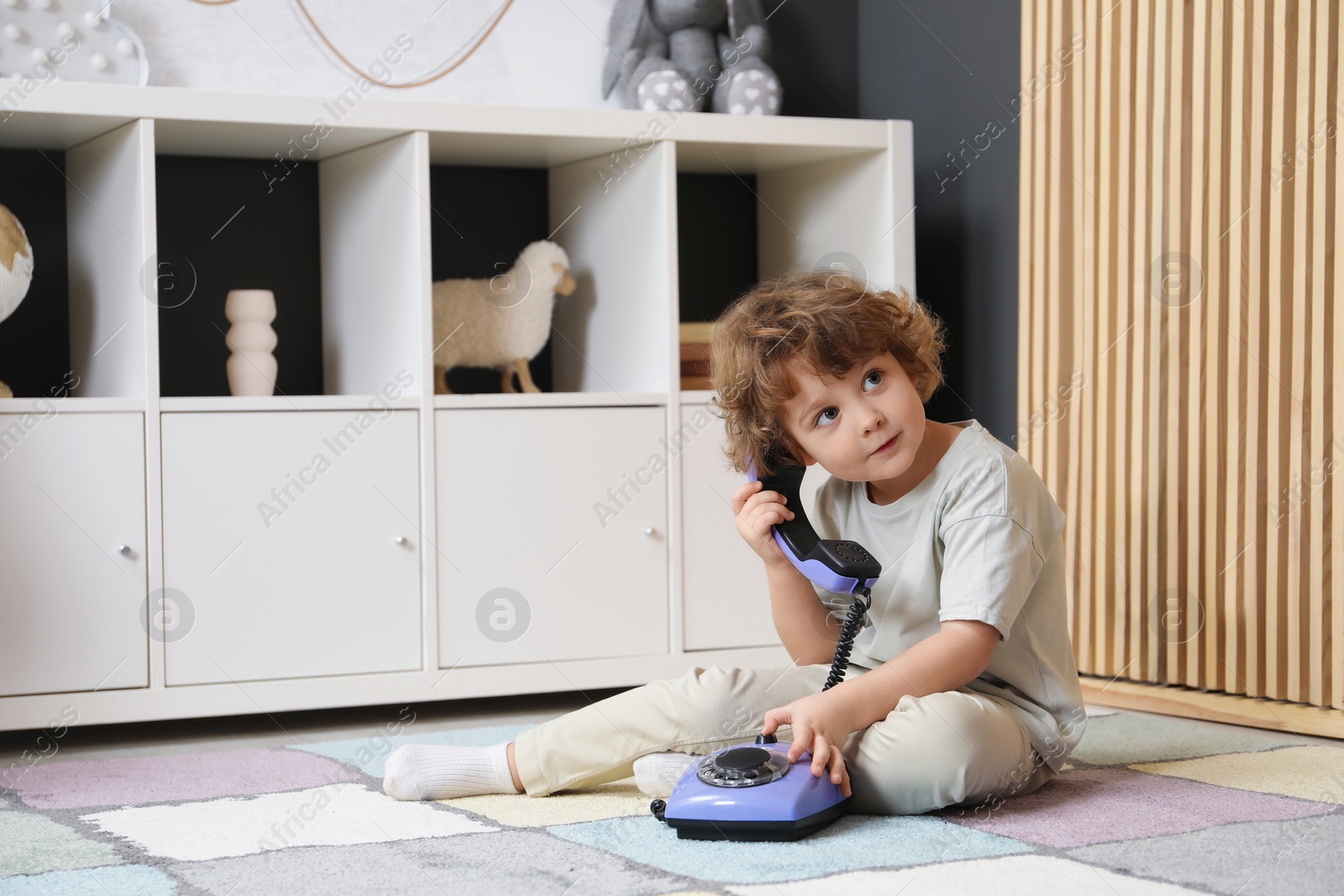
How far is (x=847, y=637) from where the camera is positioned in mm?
1482

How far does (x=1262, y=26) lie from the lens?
1999 millimetres

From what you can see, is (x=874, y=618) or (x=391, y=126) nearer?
(x=874, y=618)

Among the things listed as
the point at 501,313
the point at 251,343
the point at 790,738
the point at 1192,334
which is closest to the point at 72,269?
the point at 251,343

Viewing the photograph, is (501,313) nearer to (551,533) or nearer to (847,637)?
(551,533)

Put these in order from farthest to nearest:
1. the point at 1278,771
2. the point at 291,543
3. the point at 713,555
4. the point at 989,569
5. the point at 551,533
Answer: the point at 713,555 → the point at 551,533 → the point at 291,543 → the point at 1278,771 → the point at 989,569

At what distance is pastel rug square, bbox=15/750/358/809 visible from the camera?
1.70m

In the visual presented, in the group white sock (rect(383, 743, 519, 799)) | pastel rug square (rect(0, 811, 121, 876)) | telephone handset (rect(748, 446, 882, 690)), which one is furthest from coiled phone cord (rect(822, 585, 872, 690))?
pastel rug square (rect(0, 811, 121, 876))

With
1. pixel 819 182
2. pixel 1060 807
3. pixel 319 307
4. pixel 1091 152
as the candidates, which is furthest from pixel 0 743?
pixel 1091 152

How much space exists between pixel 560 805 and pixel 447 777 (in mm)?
142

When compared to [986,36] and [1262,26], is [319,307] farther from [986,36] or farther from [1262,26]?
[1262,26]

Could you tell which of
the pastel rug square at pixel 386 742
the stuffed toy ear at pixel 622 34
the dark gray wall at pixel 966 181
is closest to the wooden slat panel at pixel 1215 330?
the dark gray wall at pixel 966 181

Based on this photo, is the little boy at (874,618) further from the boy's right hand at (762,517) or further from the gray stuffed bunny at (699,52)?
the gray stuffed bunny at (699,52)

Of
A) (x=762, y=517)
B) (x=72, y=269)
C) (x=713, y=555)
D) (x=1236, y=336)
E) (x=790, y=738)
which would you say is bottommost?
(x=790, y=738)

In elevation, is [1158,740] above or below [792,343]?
below
